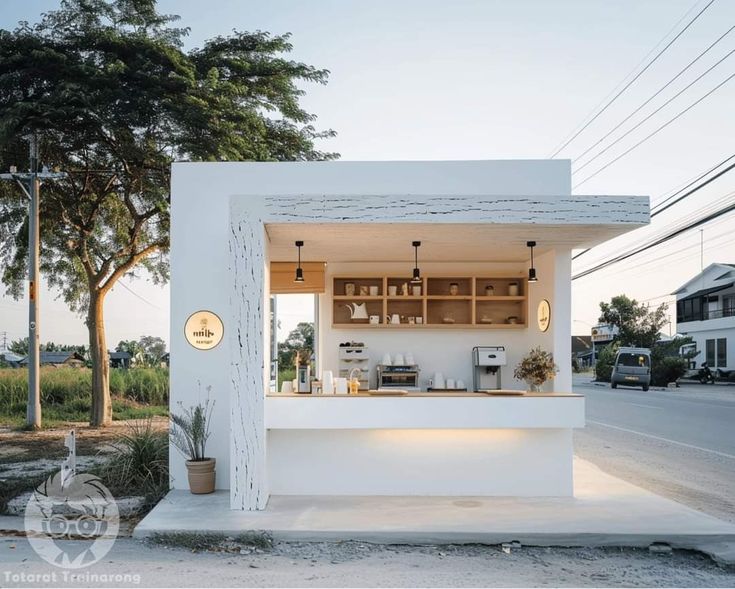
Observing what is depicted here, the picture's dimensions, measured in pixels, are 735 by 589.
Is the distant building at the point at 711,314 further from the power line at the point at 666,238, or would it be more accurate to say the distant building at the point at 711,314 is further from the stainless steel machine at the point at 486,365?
the stainless steel machine at the point at 486,365

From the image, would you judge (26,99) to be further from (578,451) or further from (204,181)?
(578,451)

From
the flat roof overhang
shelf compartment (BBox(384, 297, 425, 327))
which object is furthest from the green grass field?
the flat roof overhang

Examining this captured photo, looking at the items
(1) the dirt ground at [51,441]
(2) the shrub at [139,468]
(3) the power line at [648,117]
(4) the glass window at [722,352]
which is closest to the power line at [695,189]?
(3) the power line at [648,117]

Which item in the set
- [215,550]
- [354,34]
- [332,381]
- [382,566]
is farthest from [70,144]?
[382,566]

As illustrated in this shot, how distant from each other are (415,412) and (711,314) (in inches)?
1396

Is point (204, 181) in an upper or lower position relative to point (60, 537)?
upper

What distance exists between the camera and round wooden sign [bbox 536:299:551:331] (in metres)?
7.73

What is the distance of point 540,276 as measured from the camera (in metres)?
8.17

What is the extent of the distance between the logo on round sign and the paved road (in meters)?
4.93

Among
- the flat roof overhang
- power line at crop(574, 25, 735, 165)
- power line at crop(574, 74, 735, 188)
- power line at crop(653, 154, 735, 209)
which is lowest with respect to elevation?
the flat roof overhang

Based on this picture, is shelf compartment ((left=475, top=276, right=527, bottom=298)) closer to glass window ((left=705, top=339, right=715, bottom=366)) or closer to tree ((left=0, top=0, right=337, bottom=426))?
tree ((left=0, top=0, right=337, bottom=426))

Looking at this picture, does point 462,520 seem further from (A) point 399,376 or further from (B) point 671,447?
(B) point 671,447

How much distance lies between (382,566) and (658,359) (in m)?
27.2

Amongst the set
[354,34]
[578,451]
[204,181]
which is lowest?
[578,451]
